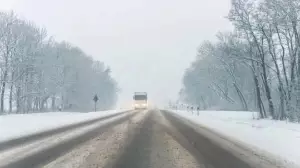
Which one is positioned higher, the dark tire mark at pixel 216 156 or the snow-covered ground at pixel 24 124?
the snow-covered ground at pixel 24 124

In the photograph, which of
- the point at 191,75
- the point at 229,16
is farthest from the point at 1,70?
the point at 191,75

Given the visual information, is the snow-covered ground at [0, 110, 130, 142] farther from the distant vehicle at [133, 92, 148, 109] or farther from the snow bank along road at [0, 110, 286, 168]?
the distant vehicle at [133, 92, 148, 109]

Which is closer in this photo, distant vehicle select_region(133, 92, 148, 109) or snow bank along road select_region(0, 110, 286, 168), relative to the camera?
snow bank along road select_region(0, 110, 286, 168)

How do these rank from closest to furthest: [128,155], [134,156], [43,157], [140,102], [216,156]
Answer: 1. [43,157]
2. [134,156]
3. [128,155]
4. [216,156]
5. [140,102]

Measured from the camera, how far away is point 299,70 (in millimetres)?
30203

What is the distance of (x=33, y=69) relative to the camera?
53.9m

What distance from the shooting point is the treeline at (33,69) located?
47438 millimetres

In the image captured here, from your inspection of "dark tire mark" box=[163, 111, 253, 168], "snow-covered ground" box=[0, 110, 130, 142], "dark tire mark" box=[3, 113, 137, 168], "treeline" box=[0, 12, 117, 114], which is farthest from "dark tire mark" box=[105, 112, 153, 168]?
"treeline" box=[0, 12, 117, 114]

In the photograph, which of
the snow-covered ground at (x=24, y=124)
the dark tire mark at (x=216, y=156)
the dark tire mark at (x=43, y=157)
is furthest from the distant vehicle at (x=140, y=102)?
the dark tire mark at (x=43, y=157)

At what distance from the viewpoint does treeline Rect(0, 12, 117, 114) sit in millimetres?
47438

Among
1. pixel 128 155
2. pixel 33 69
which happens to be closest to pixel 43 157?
pixel 128 155

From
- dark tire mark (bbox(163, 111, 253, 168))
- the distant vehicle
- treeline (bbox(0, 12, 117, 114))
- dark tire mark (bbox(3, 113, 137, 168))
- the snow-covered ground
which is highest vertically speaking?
treeline (bbox(0, 12, 117, 114))

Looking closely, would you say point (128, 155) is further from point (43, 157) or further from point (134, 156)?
point (43, 157)

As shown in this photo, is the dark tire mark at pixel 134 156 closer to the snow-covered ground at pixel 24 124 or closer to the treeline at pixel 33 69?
the snow-covered ground at pixel 24 124
